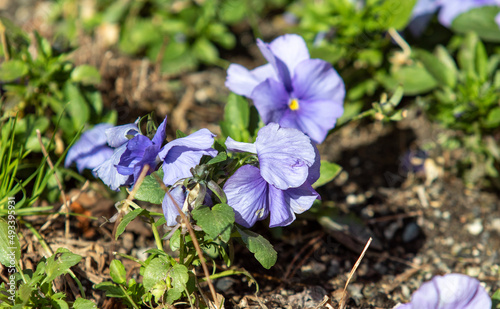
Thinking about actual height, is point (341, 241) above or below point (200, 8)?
below

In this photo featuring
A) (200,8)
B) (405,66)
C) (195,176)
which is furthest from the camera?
(200,8)

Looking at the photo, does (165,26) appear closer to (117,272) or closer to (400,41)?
(400,41)

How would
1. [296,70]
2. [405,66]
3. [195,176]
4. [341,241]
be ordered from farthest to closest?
[405,66] < [341,241] < [296,70] < [195,176]

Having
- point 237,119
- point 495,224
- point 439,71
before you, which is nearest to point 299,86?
point 237,119

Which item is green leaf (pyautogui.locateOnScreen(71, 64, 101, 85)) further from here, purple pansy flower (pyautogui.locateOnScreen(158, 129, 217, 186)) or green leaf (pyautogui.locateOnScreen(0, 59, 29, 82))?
purple pansy flower (pyautogui.locateOnScreen(158, 129, 217, 186))

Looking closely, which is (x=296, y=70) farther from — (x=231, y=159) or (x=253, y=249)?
(x=253, y=249)

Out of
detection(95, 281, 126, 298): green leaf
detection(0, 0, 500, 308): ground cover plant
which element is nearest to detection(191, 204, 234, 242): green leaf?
detection(0, 0, 500, 308): ground cover plant

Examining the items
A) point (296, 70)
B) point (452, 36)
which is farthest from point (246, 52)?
point (296, 70)
